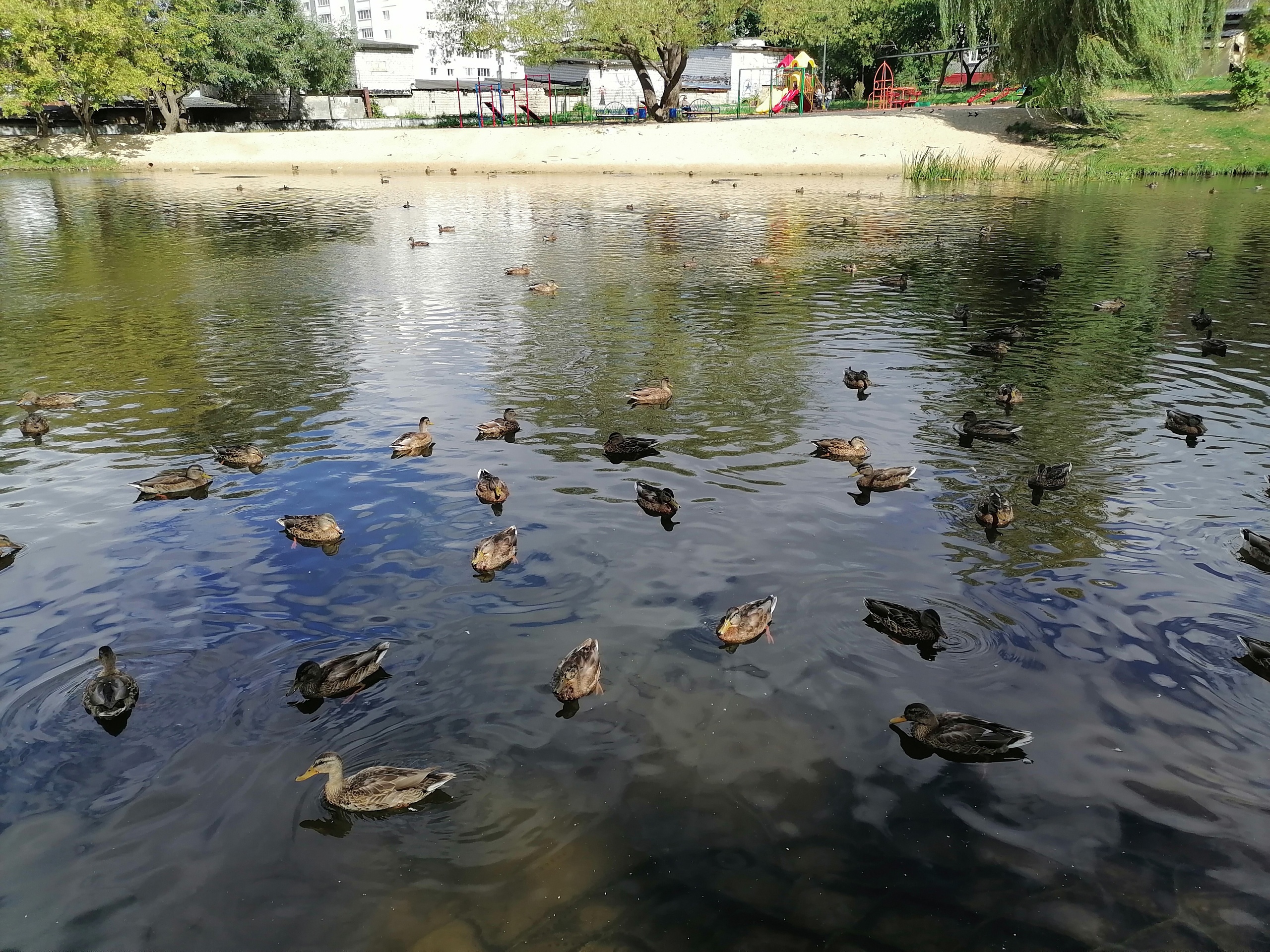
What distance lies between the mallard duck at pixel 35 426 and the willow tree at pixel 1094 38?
5199 cm

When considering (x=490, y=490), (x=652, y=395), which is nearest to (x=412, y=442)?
(x=490, y=490)

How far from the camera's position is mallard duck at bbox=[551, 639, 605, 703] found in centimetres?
776

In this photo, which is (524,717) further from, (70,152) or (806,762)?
(70,152)

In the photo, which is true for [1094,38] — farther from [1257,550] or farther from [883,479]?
[1257,550]

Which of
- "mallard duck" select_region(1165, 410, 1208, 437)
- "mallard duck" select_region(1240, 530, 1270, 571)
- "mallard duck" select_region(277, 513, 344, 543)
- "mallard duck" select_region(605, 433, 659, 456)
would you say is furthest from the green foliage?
"mallard duck" select_region(277, 513, 344, 543)

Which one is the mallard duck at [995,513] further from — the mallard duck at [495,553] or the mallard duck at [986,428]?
the mallard duck at [495,553]

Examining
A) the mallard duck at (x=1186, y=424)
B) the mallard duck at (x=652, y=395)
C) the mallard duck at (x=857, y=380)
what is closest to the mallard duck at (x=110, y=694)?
the mallard duck at (x=652, y=395)

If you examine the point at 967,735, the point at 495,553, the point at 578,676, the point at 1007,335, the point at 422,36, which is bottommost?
the point at 967,735

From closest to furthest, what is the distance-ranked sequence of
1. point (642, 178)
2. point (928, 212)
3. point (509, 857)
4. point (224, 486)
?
point (509, 857), point (224, 486), point (928, 212), point (642, 178)

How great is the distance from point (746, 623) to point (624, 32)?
213 feet

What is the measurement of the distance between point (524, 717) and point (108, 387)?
41.8ft

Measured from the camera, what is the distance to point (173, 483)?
38.2ft

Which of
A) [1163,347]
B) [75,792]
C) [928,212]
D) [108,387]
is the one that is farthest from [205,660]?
[928,212]

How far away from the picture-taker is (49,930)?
18.7 ft
